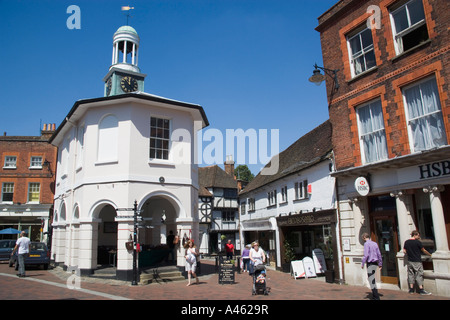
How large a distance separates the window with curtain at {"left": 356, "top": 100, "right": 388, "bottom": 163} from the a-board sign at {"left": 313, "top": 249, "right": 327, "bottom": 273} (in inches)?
243

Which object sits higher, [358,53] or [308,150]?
[358,53]

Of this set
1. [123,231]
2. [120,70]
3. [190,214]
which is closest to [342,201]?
[190,214]

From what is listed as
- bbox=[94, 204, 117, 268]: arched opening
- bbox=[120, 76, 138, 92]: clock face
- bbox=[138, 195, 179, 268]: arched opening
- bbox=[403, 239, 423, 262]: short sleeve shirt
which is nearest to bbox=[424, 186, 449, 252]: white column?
bbox=[403, 239, 423, 262]: short sleeve shirt

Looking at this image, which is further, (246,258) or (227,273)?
(246,258)

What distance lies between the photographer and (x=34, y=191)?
99.0 ft

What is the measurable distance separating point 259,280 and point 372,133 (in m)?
6.63

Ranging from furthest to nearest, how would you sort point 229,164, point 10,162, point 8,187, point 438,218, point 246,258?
point 229,164
point 10,162
point 8,187
point 246,258
point 438,218

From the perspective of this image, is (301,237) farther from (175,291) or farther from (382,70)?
(382,70)

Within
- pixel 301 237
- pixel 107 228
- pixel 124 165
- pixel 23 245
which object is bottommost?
pixel 301 237

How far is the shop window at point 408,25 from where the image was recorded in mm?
10891

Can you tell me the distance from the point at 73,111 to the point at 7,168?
18.9 metres

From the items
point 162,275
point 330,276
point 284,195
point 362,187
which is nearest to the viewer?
point 362,187

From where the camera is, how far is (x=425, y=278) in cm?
1012

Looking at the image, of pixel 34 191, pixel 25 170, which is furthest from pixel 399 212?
pixel 25 170
